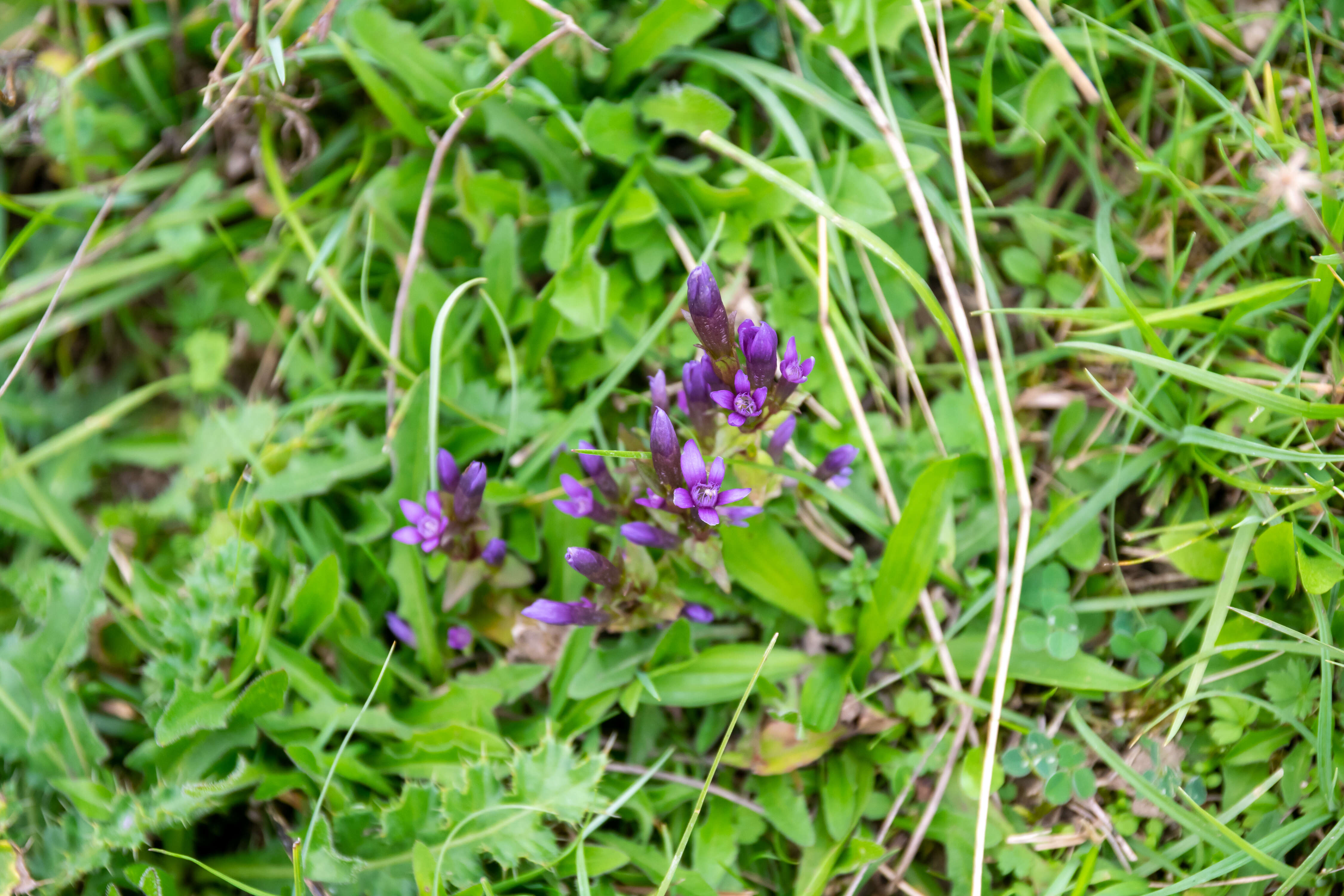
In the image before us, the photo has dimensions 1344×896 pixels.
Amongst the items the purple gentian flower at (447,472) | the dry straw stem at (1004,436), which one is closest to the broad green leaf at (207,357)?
the purple gentian flower at (447,472)

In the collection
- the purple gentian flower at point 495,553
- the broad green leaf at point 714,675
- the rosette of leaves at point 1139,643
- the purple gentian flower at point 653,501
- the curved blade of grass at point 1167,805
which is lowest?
the curved blade of grass at point 1167,805

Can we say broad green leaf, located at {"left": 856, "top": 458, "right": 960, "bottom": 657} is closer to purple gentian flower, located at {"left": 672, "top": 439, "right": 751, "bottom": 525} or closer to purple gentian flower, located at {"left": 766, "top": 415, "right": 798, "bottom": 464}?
purple gentian flower, located at {"left": 766, "top": 415, "right": 798, "bottom": 464}

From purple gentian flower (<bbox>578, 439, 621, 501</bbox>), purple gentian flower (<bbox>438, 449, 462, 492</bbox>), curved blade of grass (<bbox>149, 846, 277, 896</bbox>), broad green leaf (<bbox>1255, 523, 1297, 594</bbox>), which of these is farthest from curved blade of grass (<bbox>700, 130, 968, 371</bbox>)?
curved blade of grass (<bbox>149, 846, 277, 896</bbox>)

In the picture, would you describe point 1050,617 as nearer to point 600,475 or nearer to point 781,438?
point 781,438

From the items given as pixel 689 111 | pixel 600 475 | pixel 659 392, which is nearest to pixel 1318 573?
pixel 659 392

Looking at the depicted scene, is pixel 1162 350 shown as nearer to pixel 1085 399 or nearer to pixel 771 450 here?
pixel 1085 399

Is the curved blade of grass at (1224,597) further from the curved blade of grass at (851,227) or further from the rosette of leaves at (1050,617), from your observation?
the curved blade of grass at (851,227)
